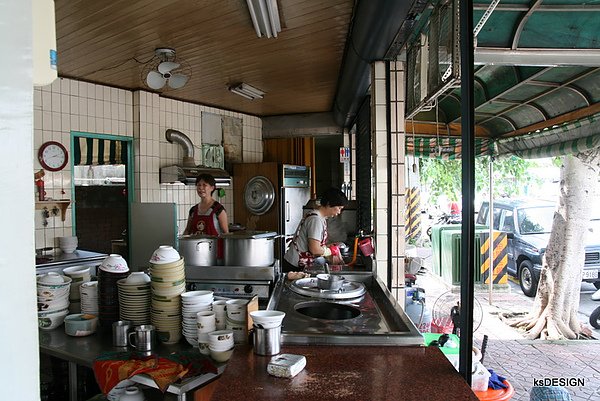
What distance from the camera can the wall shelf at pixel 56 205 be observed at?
16.1ft

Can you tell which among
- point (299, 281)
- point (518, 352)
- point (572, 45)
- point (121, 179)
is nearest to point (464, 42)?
point (299, 281)

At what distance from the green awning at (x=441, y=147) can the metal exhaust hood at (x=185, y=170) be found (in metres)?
3.26

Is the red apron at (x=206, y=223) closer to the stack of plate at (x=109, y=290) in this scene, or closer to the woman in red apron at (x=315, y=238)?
the woman in red apron at (x=315, y=238)

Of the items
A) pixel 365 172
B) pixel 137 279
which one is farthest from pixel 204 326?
pixel 365 172

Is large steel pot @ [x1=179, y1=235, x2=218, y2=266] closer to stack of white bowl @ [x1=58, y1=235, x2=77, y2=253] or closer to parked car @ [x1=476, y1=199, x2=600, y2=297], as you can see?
stack of white bowl @ [x1=58, y1=235, x2=77, y2=253]

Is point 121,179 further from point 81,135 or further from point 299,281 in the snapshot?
point 299,281

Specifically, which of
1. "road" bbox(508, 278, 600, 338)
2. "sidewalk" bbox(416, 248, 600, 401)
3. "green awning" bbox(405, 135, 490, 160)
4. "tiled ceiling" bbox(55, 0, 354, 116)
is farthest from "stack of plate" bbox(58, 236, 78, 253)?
"road" bbox(508, 278, 600, 338)

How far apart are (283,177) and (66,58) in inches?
147

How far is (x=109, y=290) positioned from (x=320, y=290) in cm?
121

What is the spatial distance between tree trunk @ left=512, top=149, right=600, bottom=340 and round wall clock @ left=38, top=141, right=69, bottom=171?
6.72 meters

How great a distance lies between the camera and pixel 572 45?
3.47 meters

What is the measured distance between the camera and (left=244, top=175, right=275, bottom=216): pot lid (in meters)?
7.36

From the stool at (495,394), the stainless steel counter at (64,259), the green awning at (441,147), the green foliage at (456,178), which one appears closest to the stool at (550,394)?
the stool at (495,394)

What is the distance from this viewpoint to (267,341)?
5.73ft
